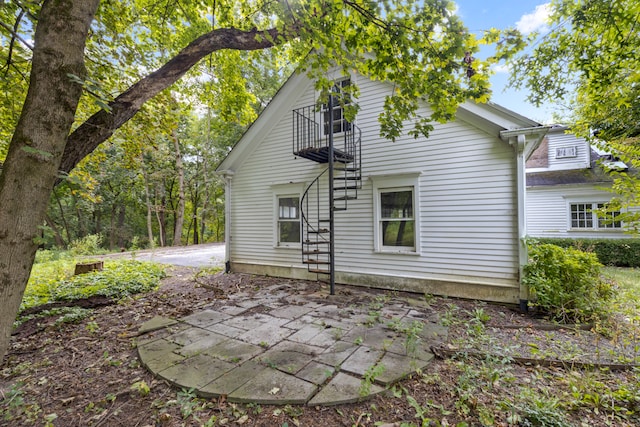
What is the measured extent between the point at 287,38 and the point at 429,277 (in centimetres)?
478

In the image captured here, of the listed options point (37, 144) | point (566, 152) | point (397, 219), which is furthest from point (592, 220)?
point (37, 144)

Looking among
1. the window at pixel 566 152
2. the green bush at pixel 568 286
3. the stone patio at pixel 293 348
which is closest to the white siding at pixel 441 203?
the green bush at pixel 568 286

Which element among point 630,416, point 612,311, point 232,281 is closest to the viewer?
point 630,416

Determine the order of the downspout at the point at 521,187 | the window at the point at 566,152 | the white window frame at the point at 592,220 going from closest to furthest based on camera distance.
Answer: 1. the downspout at the point at 521,187
2. the white window frame at the point at 592,220
3. the window at the point at 566,152

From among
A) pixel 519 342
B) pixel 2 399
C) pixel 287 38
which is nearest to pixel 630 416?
pixel 519 342

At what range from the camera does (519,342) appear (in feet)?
10.3

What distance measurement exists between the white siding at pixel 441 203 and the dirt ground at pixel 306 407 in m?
1.26

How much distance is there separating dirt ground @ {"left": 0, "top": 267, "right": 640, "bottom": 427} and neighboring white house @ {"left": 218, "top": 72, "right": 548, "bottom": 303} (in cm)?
138

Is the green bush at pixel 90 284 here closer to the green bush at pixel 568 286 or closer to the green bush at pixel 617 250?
the green bush at pixel 568 286

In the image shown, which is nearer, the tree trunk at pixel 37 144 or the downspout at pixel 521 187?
the tree trunk at pixel 37 144

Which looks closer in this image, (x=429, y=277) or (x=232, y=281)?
(x=429, y=277)

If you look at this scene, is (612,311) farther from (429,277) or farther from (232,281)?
(232,281)

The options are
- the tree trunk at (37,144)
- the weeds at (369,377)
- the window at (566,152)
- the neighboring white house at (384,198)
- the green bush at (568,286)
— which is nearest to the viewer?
the tree trunk at (37,144)

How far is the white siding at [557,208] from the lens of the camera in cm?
939
